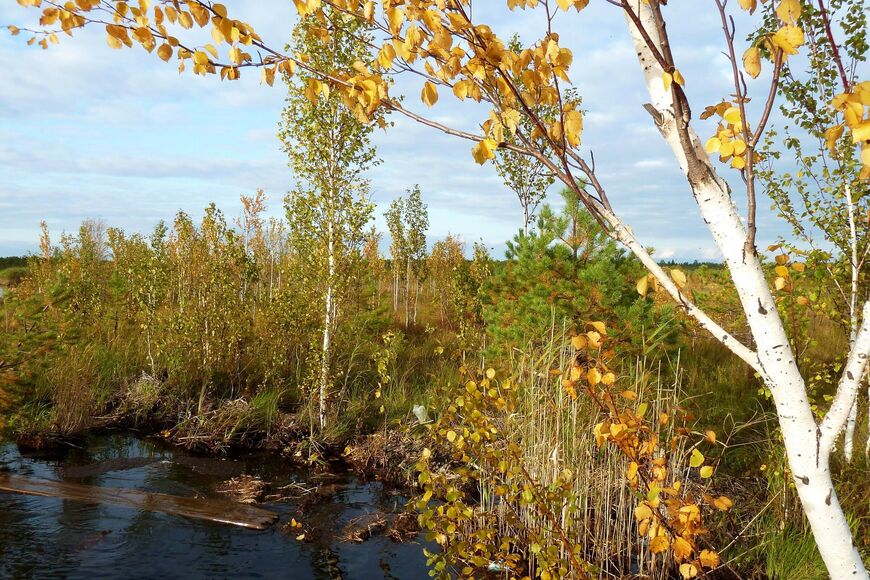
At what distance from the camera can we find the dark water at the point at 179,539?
164 inches

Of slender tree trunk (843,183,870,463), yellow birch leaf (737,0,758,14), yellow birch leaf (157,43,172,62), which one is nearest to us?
yellow birch leaf (737,0,758,14)

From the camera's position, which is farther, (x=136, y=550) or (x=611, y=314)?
(x=611, y=314)

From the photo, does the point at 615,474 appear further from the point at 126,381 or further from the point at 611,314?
the point at 126,381

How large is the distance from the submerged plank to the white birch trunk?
13.8 feet

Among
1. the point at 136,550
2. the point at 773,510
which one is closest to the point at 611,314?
the point at 773,510

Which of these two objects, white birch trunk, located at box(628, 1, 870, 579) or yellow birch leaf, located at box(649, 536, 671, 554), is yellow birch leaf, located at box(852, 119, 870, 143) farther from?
yellow birch leaf, located at box(649, 536, 671, 554)

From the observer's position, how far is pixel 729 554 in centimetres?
411

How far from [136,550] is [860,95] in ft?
16.4

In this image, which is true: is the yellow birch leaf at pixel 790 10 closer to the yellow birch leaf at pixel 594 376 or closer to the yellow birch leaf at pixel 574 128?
the yellow birch leaf at pixel 574 128

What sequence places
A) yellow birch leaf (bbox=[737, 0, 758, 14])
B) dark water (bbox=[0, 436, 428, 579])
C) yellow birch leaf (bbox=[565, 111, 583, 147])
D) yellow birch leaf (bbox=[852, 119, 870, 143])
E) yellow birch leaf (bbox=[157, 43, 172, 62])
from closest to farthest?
1. yellow birch leaf (bbox=[852, 119, 870, 143])
2. yellow birch leaf (bbox=[737, 0, 758, 14])
3. yellow birch leaf (bbox=[565, 111, 583, 147])
4. yellow birch leaf (bbox=[157, 43, 172, 62])
5. dark water (bbox=[0, 436, 428, 579])

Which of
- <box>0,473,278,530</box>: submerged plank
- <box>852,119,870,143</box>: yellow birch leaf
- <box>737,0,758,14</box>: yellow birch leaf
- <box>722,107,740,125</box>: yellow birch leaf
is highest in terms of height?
<box>737,0,758,14</box>: yellow birch leaf

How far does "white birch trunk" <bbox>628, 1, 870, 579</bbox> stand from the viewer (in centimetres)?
175

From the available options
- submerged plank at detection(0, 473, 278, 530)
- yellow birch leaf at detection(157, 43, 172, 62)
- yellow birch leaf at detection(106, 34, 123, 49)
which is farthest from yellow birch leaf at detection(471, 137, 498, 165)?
submerged plank at detection(0, 473, 278, 530)

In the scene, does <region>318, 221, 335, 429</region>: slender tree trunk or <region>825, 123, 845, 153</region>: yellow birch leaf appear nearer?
<region>825, 123, 845, 153</region>: yellow birch leaf
